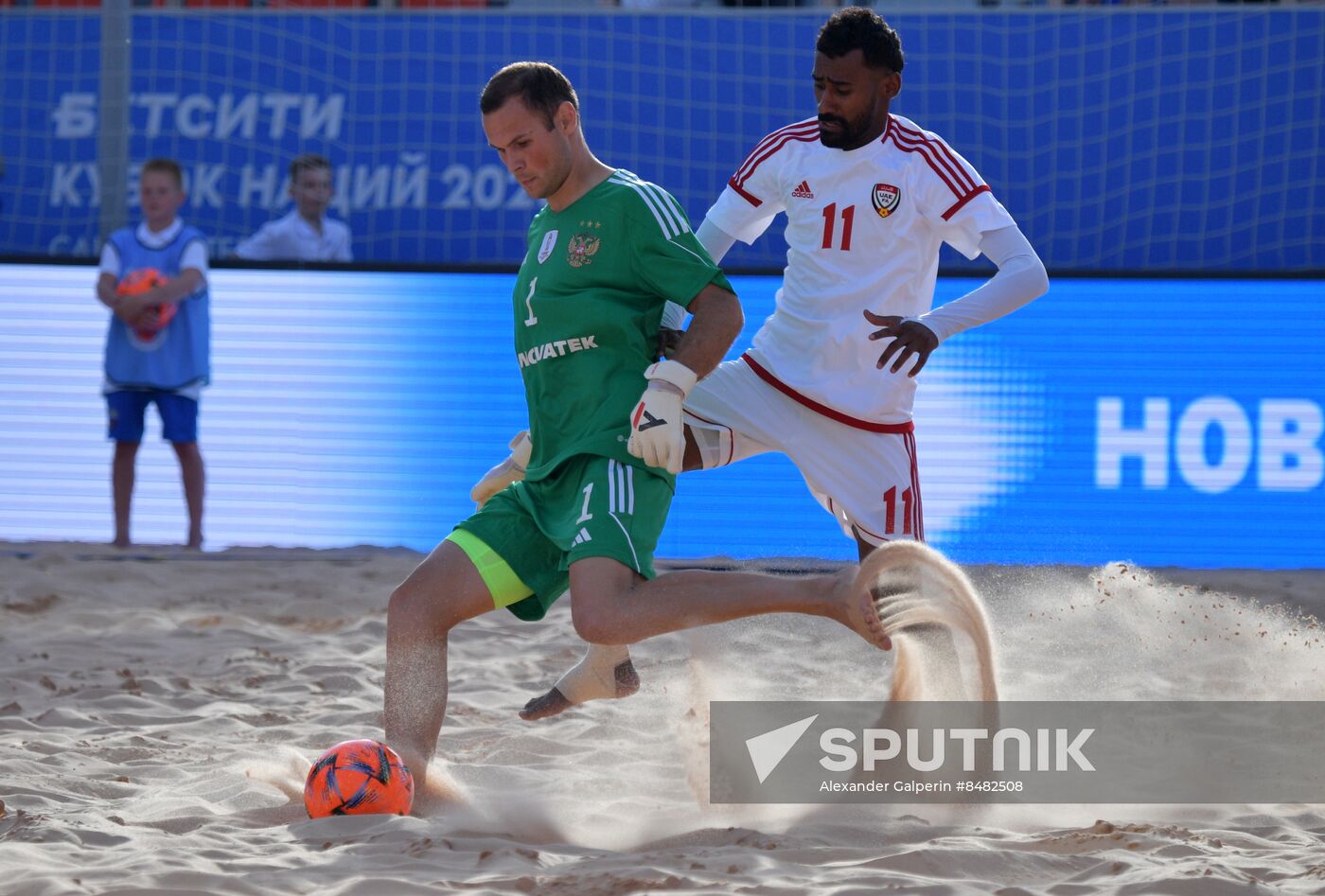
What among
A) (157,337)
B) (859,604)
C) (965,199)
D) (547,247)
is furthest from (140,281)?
(859,604)

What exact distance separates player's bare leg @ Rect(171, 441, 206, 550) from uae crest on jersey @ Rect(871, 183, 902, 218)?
4.71 meters

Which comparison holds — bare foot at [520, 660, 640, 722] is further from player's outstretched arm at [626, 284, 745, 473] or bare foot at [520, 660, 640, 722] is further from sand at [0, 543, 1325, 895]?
player's outstretched arm at [626, 284, 745, 473]

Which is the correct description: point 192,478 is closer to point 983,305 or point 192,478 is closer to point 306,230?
point 306,230

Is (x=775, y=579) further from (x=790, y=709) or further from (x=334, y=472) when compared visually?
(x=334, y=472)

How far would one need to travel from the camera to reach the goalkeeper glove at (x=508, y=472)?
13.1 feet

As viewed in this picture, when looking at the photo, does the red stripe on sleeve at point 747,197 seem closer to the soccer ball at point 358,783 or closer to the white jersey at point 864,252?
the white jersey at point 864,252

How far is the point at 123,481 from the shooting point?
7.82 metres

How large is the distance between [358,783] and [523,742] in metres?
1.14

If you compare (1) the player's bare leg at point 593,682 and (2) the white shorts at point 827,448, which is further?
(2) the white shorts at point 827,448

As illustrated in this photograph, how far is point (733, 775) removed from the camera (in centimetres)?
388

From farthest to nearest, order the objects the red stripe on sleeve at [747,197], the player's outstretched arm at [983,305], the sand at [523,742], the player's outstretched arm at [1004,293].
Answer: the red stripe on sleeve at [747,197] < the player's outstretched arm at [1004,293] < the player's outstretched arm at [983,305] < the sand at [523,742]

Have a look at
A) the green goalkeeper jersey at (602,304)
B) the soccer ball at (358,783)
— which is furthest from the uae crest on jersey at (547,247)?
the soccer ball at (358,783)

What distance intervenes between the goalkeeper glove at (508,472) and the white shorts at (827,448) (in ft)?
1.53

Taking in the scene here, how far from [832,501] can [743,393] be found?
387 mm
